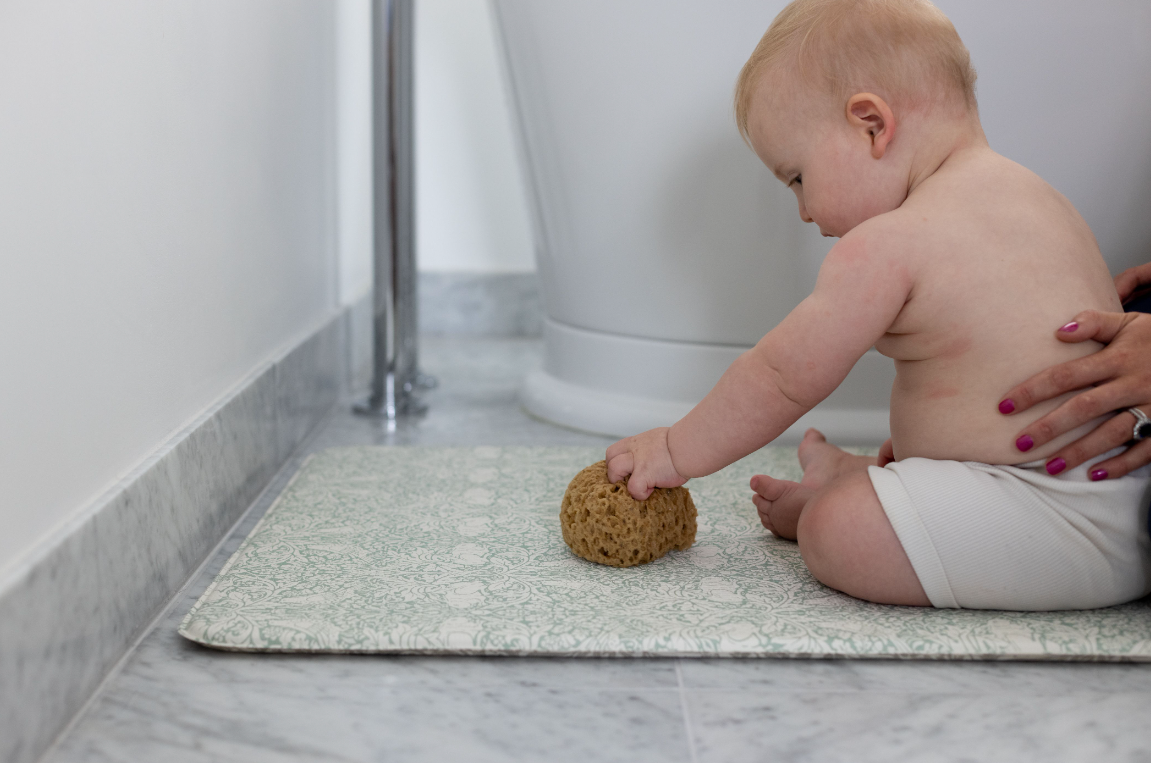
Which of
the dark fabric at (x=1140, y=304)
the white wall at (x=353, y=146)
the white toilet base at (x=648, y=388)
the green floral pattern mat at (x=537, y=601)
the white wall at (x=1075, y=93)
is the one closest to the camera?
the green floral pattern mat at (x=537, y=601)

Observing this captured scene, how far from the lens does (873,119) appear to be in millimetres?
718

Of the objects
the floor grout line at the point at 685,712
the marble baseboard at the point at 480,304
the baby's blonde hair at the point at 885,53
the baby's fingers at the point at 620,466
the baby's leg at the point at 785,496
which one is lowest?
the marble baseboard at the point at 480,304

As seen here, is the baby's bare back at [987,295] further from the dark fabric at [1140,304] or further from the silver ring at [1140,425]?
the dark fabric at [1140,304]

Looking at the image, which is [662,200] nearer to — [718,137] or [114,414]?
[718,137]

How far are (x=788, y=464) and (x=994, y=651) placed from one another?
469 millimetres

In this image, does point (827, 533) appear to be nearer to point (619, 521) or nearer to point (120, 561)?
point (619, 521)

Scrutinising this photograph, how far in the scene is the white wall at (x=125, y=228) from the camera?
1.73 ft

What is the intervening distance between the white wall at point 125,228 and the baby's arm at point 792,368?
14.6 inches

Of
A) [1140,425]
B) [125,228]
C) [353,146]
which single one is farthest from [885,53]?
[353,146]

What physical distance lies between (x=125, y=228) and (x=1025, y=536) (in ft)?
2.19

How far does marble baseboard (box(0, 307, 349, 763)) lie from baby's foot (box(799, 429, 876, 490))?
536 millimetres

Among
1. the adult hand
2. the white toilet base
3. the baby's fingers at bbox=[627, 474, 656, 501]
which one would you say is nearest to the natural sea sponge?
the baby's fingers at bbox=[627, 474, 656, 501]

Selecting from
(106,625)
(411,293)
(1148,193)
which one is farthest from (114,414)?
(1148,193)

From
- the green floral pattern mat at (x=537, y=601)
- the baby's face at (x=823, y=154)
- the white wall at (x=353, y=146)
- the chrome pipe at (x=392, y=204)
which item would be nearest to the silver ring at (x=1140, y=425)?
the green floral pattern mat at (x=537, y=601)
